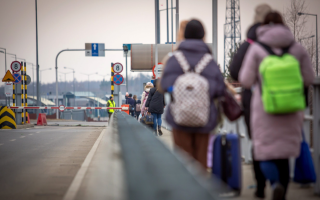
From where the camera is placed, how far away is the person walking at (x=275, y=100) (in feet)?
11.7

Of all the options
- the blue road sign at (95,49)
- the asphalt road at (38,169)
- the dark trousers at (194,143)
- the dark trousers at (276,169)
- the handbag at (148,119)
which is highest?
the blue road sign at (95,49)

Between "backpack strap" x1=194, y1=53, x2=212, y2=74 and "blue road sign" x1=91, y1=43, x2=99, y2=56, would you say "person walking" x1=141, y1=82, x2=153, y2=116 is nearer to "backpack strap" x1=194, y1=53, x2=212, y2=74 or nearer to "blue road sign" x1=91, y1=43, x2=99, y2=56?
"backpack strap" x1=194, y1=53, x2=212, y2=74

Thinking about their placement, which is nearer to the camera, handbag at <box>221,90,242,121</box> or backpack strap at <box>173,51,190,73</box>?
backpack strap at <box>173,51,190,73</box>

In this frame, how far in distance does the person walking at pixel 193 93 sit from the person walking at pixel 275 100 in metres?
0.32

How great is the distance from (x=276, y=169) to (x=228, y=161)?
→ 0.43 m

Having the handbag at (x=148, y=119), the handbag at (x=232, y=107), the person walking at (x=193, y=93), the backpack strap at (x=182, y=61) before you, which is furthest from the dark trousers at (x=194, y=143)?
the handbag at (x=148, y=119)

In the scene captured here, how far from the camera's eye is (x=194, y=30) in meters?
4.19

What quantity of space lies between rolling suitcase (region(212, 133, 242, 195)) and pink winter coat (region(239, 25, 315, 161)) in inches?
9.2

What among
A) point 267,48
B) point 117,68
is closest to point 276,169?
point 267,48

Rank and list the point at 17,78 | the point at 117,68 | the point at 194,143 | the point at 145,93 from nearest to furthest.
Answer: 1. the point at 194,143
2. the point at 145,93
3. the point at 117,68
4. the point at 17,78

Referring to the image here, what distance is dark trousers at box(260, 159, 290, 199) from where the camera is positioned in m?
3.72

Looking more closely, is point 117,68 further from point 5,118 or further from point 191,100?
point 191,100

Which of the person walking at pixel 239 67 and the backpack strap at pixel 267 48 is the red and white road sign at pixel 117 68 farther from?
the backpack strap at pixel 267 48

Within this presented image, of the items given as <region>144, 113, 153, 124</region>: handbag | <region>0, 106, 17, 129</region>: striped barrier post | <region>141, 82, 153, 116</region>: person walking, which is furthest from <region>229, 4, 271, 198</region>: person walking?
<region>0, 106, 17, 129</region>: striped barrier post
